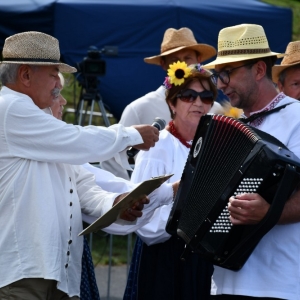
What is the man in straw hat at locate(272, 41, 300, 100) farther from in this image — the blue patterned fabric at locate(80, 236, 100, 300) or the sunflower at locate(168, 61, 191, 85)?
the blue patterned fabric at locate(80, 236, 100, 300)

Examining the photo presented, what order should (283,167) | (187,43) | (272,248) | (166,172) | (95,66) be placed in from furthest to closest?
(95,66), (187,43), (166,172), (272,248), (283,167)

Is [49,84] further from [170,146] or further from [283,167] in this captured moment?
[283,167]

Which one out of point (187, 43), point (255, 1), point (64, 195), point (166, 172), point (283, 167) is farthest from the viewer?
point (255, 1)

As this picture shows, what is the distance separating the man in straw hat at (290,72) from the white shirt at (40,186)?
Answer: 1.97 metres

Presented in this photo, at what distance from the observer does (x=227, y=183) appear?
3.64 m

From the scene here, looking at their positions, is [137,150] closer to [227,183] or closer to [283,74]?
[227,183]

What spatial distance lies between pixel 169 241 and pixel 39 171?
1.12m

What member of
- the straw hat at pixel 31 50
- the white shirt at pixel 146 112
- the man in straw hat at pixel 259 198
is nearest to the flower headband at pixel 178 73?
the man in straw hat at pixel 259 198

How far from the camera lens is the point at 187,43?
665 centimetres

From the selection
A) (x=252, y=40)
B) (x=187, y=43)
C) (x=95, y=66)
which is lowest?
(x=95, y=66)

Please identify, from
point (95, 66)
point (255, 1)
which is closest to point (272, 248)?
point (95, 66)

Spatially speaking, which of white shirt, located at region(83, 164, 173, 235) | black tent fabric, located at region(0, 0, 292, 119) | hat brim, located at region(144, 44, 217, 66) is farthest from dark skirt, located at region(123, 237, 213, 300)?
black tent fabric, located at region(0, 0, 292, 119)

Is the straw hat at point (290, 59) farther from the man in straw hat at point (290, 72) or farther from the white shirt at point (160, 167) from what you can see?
the white shirt at point (160, 167)

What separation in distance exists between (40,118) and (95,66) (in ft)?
11.0
